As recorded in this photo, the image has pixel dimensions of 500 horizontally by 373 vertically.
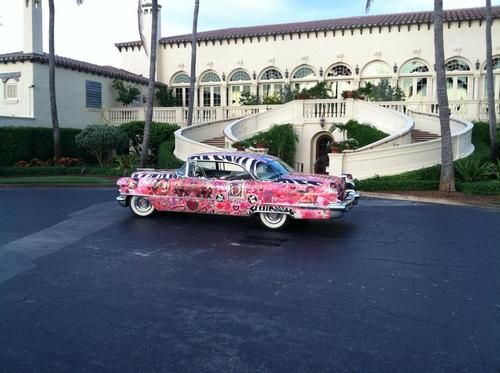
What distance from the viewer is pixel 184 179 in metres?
10.2

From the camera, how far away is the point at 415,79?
30.4 metres

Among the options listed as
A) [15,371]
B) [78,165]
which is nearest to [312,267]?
[15,371]

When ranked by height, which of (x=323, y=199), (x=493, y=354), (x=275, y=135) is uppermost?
(x=275, y=135)

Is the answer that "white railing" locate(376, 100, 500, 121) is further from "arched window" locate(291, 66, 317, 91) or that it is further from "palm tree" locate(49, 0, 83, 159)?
"palm tree" locate(49, 0, 83, 159)

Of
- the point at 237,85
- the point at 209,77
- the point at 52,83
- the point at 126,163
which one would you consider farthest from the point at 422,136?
the point at 209,77

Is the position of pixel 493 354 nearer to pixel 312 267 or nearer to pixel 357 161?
pixel 312 267

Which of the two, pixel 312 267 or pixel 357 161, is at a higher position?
pixel 357 161

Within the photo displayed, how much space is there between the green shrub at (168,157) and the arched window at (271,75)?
12393mm

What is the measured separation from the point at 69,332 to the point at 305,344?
2.27 m

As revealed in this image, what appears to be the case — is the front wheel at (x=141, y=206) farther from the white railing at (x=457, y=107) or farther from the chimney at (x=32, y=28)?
the chimney at (x=32, y=28)

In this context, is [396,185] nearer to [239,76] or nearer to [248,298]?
[248,298]

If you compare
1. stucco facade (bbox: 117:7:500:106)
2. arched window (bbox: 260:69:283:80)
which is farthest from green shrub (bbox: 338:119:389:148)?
arched window (bbox: 260:69:283:80)

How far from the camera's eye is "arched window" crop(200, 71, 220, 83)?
116 feet

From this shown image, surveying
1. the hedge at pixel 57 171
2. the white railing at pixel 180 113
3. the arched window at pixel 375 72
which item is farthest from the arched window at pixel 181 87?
the hedge at pixel 57 171
